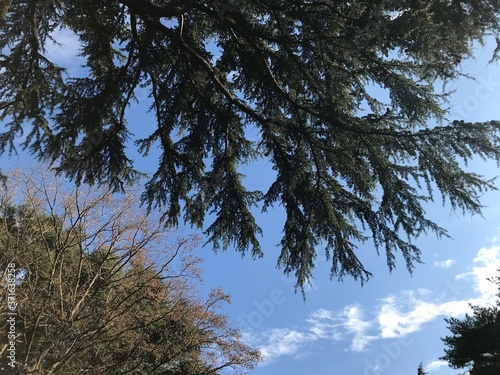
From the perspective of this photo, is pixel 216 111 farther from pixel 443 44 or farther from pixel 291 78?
pixel 443 44

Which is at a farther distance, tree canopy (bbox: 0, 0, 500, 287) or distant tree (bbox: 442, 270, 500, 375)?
distant tree (bbox: 442, 270, 500, 375)

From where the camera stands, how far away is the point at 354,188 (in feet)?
20.6

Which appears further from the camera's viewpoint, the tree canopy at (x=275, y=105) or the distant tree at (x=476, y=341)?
the distant tree at (x=476, y=341)

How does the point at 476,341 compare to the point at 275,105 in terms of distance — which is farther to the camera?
the point at 476,341

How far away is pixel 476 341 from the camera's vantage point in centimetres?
1255

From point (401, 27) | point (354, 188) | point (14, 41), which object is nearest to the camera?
point (401, 27)

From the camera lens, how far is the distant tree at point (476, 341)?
11.8 metres

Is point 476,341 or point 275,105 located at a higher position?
point 275,105

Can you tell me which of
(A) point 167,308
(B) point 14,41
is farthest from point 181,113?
(A) point 167,308

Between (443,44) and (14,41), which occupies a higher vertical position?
(14,41)

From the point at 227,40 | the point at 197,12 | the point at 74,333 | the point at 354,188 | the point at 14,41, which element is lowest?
the point at 74,333

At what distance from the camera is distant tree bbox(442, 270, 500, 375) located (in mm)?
11821

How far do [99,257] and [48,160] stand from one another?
5.59 m

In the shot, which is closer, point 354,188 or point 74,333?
point 354,188
